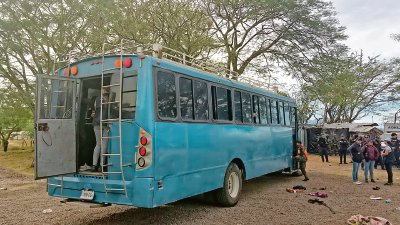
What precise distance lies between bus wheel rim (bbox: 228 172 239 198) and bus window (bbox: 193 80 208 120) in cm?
185

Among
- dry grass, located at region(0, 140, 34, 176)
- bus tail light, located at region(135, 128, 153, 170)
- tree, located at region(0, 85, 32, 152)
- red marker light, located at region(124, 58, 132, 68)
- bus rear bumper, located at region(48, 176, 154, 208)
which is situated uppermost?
tree, located at region(0, 85, 32, 152)

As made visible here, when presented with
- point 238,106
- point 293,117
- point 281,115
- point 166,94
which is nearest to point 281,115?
point 281,115

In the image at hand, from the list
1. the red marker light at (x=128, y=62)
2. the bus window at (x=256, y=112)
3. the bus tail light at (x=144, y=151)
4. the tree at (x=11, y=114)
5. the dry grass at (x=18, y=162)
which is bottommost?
the dry grass at (x=18, y=162)

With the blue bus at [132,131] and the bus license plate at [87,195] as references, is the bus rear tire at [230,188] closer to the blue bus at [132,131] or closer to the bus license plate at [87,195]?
the blue bus at [132,131]

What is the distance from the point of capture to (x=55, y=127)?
19.7ft

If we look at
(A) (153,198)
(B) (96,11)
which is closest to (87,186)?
(A) (153,198)

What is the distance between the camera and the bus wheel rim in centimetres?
844

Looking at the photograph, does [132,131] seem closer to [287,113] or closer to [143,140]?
[143,140]

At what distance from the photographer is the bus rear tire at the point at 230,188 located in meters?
8.08

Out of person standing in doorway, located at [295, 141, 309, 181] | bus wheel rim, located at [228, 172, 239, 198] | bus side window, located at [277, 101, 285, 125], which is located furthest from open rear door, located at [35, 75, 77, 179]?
person standing in doorway, located at [295, 141, 309, 181]

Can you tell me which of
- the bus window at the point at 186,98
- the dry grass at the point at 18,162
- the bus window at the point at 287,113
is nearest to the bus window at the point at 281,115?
the bus window at the point at 287,113

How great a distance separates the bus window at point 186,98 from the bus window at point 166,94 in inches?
8.9

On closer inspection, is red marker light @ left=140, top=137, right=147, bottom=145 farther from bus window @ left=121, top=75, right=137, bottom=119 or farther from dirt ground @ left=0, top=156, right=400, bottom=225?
dirt ground @ left=0, top=156, right=400, bottom=225

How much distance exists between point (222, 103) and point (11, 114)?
2976 centimetres
